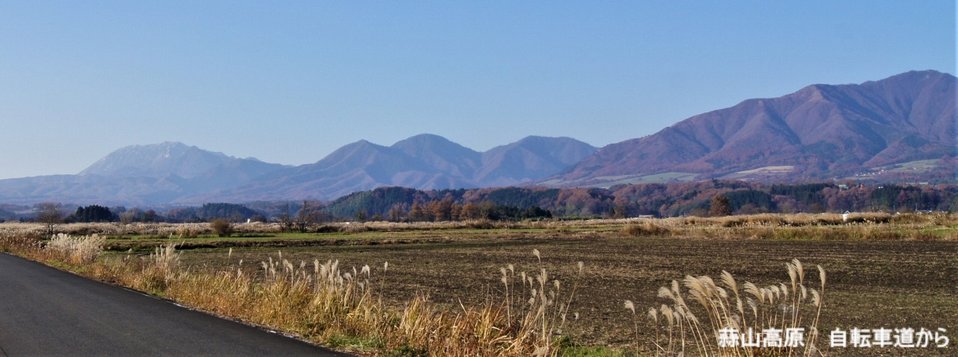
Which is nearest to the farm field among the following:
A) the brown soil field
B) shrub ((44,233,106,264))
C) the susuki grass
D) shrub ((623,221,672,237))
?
the brown soil field

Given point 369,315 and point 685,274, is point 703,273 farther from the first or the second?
point 369,315

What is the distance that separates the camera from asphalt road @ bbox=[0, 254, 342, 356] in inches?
402

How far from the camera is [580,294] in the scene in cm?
2025

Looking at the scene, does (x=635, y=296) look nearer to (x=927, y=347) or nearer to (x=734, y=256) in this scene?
(x=927, y=347)

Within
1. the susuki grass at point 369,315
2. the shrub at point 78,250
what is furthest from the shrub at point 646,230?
the susuki grass at point 369,315

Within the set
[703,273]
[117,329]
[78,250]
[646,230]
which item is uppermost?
[78,250]

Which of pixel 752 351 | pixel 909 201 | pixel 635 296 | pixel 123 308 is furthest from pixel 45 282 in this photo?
pixel 909 201

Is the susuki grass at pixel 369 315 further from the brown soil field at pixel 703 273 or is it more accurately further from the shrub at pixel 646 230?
the shrub at pixel 646 230

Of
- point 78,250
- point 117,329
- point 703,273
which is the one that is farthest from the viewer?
point 78,250

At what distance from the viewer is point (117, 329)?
11945 millimetres

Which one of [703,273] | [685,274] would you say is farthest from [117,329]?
[703,273]

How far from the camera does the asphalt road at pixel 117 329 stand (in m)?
10.2

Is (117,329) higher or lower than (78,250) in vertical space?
lower

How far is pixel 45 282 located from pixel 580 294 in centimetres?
1345
